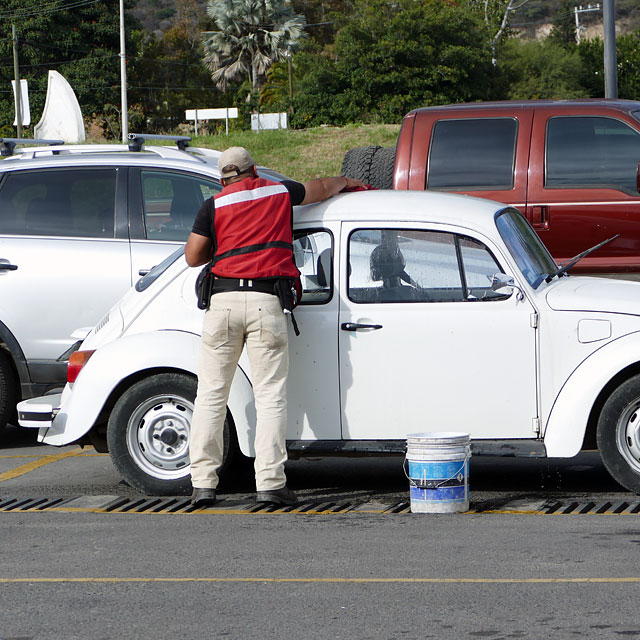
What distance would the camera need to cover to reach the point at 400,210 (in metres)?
6.88

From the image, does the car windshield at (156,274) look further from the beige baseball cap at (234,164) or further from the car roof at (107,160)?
the car roof at (107,160)

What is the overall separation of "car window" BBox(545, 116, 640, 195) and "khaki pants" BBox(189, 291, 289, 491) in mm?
3931

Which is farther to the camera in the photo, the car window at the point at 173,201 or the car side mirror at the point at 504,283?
the car window at the point at 173,201

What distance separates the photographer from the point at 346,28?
56.6 metres

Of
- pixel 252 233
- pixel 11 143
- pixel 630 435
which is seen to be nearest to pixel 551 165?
pixel 630 435

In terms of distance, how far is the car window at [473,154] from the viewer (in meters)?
9.89

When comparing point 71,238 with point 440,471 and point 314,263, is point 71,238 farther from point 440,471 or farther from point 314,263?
point 440,471

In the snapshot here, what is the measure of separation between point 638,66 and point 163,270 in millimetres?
66896

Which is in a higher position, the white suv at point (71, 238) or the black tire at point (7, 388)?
the white suv at point (71, 238)

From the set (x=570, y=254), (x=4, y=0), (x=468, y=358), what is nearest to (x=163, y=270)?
(x=468, y=358)

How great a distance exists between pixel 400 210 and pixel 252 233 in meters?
0.87

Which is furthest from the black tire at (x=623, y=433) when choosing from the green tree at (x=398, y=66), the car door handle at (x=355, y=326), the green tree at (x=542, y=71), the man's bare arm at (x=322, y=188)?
the green tree at (x=542, y=71)

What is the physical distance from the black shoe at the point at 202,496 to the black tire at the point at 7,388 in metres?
2.89

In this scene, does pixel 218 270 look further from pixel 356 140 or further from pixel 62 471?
pixel 356 140
